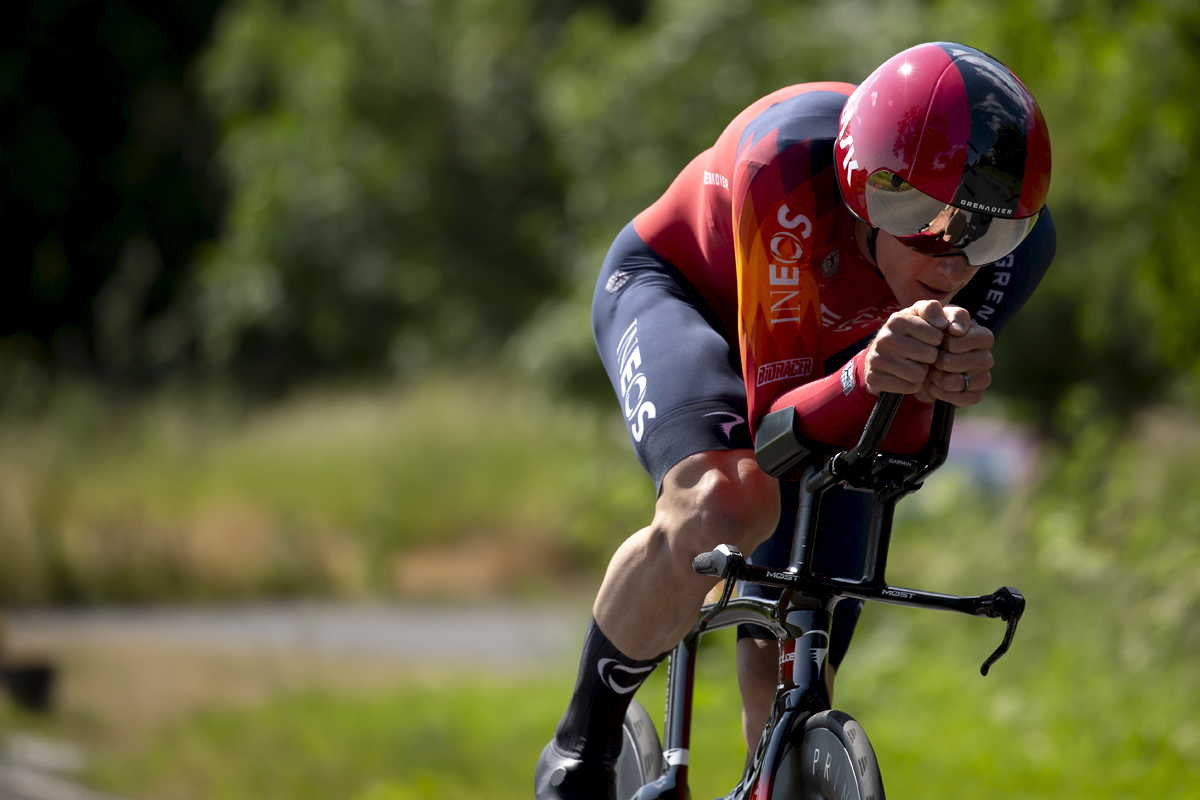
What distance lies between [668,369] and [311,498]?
1077 centimetres

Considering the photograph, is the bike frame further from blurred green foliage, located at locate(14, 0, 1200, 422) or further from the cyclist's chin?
blurred green foliage, located at locate(14, 0, 1200, 422)

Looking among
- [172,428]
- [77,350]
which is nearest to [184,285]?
[77,350]

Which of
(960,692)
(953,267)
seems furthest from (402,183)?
(953,267)

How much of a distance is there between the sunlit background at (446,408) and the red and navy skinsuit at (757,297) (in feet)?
7.39

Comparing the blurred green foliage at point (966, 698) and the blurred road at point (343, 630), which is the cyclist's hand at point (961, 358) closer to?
the blurred green foliage at point (966, 698)

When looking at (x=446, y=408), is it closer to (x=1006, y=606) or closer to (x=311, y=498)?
(x=311, y=498)

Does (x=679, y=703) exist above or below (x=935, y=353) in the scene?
below

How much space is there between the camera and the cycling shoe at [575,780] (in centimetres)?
255

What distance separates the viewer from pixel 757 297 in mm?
2225

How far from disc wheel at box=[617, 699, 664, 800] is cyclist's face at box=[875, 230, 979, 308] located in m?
1.14

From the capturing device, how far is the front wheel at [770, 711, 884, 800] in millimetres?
1980

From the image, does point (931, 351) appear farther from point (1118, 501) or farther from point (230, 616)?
point (230, 616)

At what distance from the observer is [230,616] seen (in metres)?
9.69

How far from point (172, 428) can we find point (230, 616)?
16.4ft
